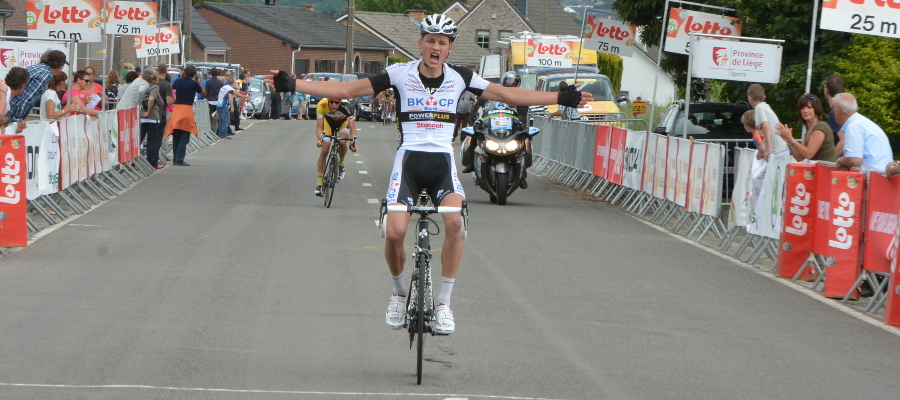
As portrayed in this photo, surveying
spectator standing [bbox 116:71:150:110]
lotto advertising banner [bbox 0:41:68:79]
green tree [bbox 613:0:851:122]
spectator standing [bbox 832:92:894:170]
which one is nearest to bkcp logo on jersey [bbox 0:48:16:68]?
lotto advertising banner [bbox 0:41:68:79]

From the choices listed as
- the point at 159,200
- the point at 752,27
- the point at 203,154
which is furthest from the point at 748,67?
the point at 203,154

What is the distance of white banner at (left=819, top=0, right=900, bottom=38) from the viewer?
14.0 metres

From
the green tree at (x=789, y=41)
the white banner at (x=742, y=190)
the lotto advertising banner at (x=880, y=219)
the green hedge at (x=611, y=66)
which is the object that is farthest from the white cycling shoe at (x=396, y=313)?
the green hedge at (x=611, y=66)

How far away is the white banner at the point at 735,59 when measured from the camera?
17.8 m

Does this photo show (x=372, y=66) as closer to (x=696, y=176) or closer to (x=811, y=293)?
(x=696, y=176)

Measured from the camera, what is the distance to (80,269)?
444 inches

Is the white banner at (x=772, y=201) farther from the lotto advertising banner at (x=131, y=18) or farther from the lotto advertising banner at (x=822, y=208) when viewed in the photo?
the lotto advertising banner at (x=131, y=18)

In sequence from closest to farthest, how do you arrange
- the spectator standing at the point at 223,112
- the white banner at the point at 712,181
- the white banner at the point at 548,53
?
the white banner at the point at 712,181
the spectator standing at the point at 223,112
the white banner at the point at 548,53

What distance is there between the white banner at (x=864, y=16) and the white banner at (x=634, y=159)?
5023 mm

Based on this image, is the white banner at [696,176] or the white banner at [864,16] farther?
the white banner at [696,176]

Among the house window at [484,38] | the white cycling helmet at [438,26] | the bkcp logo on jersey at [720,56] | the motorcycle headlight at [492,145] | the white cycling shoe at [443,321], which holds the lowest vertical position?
the white cycling shoe at [443,321]

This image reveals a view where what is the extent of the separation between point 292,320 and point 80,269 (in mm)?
3028

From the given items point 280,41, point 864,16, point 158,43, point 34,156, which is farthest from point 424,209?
point 280,41

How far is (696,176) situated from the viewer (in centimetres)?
1611
